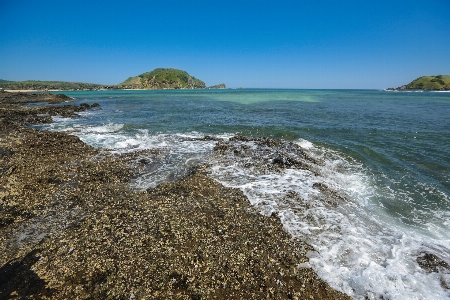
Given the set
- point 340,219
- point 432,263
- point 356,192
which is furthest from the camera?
point 356,192

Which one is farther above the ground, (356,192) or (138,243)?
(138,243)

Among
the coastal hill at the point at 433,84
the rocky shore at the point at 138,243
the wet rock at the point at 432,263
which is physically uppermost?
the coastal hill at the point at 433,84

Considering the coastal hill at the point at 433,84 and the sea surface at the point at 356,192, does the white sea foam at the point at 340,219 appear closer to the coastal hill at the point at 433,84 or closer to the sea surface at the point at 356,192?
the sea surface at the point at 356,192

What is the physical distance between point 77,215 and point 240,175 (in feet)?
26.2

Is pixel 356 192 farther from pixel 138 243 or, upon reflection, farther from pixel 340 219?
pixel 138 243

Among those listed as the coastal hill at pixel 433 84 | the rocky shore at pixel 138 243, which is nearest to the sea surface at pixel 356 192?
the rocky shore at pixel 138 243

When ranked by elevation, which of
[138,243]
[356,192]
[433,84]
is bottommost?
[356,192]

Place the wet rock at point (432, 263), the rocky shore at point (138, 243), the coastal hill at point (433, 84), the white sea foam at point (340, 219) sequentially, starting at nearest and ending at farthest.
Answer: the rocky shore at point (138, 243)
the white sea foam at point (340, 219)
the wet rock at point (432, 263)
the coastal hill at point (433, 84)

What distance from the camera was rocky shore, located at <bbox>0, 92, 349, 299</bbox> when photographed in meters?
5.60

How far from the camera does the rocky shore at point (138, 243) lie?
18.4 feet

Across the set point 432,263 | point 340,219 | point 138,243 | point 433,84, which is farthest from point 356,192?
point 433,84

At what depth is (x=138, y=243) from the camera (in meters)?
6.90

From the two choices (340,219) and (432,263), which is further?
(340,219)

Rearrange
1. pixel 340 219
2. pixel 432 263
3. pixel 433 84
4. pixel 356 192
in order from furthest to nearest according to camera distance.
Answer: pixel 433 84, pixel 356 192, pixel 340 219, pixel 432 263
